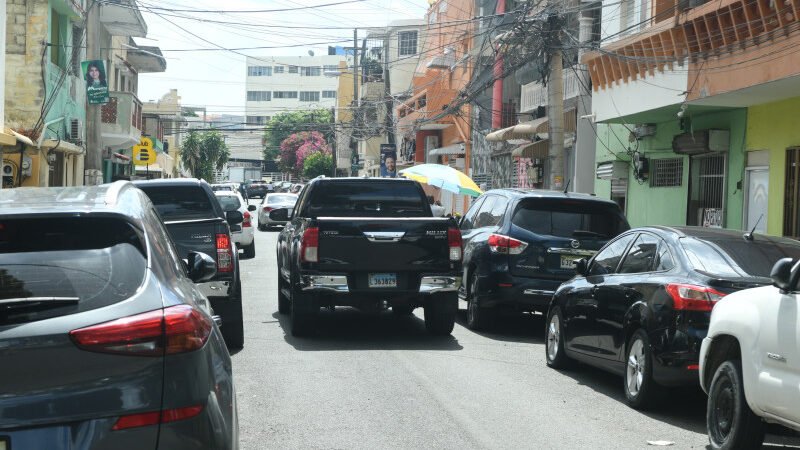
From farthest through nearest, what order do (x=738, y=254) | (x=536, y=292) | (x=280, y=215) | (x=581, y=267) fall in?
(x=280, y=215) → (x=536, y=292) → (x=581, y=267) → (x=738, y=254)

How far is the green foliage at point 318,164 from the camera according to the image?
98650 millimetres

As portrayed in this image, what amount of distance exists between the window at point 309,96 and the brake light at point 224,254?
135541mm

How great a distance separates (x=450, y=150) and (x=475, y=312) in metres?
38.1

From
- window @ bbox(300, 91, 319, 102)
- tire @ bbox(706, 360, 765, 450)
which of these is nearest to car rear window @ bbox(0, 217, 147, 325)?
tire @ bbox(706, 360, 765, 450)

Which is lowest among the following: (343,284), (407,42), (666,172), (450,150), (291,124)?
(343,284)

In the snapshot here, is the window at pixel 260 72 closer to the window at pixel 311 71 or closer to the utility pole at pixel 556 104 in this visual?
the window at pixel 311 71

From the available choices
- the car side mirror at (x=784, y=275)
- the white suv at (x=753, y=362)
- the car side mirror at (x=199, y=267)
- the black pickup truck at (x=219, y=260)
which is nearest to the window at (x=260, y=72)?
the black pickup truck at (x=219, y=260)

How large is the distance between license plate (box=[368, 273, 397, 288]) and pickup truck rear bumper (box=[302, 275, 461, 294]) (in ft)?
0.96

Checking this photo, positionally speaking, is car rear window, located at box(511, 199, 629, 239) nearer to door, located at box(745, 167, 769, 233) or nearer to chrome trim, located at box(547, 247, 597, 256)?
chrome trim, located at box(547, 247, 597, 256)

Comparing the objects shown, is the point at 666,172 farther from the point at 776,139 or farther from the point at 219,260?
the point at 219,260

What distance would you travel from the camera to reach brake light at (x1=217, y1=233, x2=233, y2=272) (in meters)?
11.0

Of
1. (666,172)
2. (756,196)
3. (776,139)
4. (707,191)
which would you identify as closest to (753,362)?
(776,139)

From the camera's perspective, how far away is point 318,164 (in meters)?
98.9

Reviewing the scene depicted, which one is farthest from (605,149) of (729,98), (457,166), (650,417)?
(457,166)
